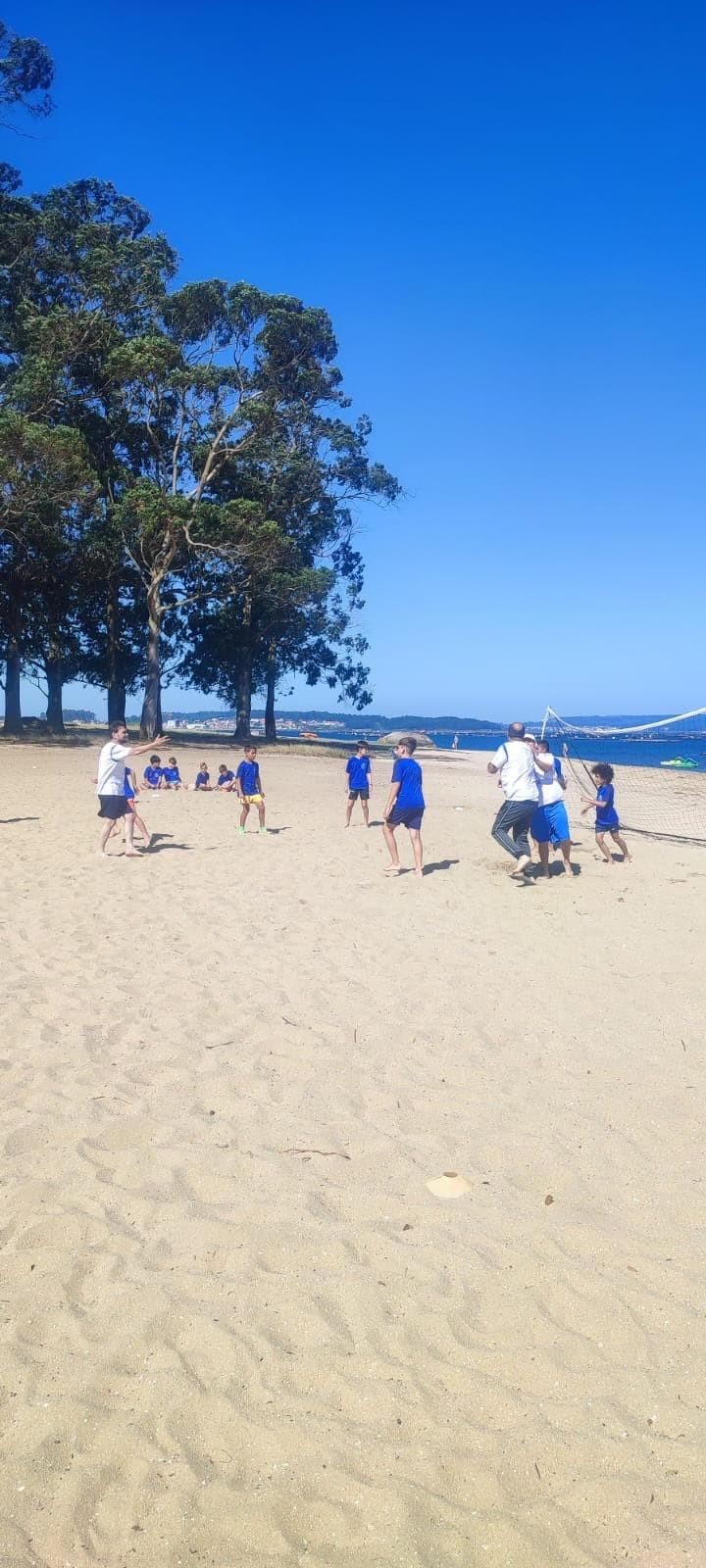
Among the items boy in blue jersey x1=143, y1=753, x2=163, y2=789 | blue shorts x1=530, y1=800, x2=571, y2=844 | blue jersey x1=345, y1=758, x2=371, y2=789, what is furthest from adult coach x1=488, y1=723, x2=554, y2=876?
boy in blue jersey x1=143, y1=753, x2=163, y2=789

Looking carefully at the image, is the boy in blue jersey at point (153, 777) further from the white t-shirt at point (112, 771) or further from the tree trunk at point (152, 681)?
the tree trunk at point (152, 681)

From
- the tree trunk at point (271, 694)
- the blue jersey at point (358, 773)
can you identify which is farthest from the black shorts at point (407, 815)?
the tree trunk at point (271, 694)

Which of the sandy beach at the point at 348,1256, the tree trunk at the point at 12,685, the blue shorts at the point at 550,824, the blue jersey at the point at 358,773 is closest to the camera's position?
the sandy beach at the point at 348,1256

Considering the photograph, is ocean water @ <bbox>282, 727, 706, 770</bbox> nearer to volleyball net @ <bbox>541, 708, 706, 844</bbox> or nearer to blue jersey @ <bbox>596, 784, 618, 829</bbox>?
volleyball net @ <bbox>541, 708, 706, 844</bbox>

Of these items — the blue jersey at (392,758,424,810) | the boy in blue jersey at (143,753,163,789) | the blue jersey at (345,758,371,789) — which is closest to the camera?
the blue jersey at (392,758,424,810)

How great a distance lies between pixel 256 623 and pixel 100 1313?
117 feet

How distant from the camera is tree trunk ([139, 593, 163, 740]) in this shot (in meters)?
31.9

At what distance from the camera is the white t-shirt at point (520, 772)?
10.1m

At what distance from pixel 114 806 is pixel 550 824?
5.63 m

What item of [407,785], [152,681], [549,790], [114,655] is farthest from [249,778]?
[114,655]

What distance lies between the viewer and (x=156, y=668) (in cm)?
3275

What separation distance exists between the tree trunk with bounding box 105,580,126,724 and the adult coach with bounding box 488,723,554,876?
2612cm

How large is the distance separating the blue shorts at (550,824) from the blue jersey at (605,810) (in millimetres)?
786

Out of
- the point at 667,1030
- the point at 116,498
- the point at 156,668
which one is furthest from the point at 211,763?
the point at 667,1030
